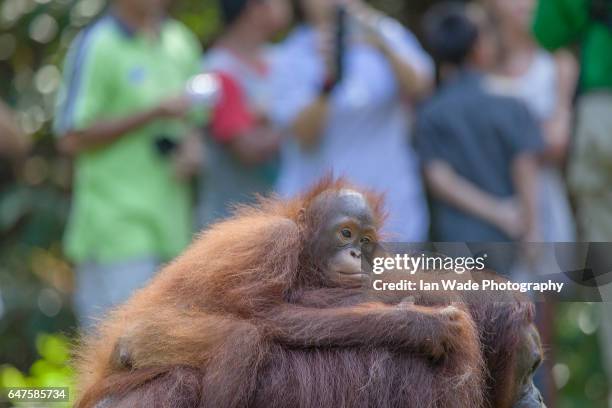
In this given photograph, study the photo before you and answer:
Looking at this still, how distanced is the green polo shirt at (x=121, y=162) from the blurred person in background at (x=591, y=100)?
2.17 m

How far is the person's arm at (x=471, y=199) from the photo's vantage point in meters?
6.39

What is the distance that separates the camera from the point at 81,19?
945cm

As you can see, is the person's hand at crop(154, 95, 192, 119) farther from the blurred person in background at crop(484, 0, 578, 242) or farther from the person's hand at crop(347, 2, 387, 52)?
the blurred person in background at crop(484, 0, 578, 242)

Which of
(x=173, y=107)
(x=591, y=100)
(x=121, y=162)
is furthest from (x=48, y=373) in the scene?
(x=591, y=100)

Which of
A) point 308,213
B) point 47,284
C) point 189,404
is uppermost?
point 47,284

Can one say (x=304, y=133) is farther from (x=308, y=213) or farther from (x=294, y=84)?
(x=308, y=213)

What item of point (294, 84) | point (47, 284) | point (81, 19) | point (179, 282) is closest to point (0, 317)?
point (47, 284)

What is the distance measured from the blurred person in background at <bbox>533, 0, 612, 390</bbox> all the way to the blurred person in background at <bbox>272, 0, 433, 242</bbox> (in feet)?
3.01

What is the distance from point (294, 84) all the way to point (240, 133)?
1.37 ft

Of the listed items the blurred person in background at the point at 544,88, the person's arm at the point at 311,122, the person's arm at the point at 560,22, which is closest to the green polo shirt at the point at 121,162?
the person's arm at the point at 311,122

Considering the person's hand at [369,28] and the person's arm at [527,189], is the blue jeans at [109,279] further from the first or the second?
the person's arm at [527,189]

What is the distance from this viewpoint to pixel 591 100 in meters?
5.86

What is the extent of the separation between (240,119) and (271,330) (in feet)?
12.8

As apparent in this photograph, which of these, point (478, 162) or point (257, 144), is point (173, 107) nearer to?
→ point (257, 144)
